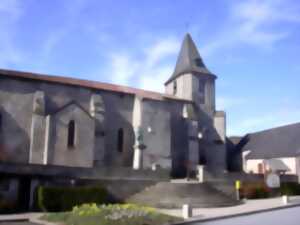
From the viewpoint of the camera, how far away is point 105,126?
33.4m

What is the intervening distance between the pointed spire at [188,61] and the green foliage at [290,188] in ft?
57.5

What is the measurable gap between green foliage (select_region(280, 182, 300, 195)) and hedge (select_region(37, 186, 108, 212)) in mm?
16161

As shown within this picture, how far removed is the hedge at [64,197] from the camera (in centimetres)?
1981

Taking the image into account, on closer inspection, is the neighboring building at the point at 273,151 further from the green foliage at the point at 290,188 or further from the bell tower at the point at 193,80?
the bell tower at the point at 193,80

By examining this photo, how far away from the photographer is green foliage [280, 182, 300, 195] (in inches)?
1171

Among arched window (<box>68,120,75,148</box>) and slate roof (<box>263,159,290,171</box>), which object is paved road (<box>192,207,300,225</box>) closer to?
arched window (<box>68,120,75,148</box>)

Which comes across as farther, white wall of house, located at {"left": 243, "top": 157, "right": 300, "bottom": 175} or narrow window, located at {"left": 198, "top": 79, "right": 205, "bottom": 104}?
narrow window, located at {"left": 198, "top": 79, "right": 205, "bottom": 104}

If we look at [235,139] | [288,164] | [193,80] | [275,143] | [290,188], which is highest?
[193,80]

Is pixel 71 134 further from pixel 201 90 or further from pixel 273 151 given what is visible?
pixel 273 151

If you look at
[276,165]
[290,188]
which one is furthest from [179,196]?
[276,165]

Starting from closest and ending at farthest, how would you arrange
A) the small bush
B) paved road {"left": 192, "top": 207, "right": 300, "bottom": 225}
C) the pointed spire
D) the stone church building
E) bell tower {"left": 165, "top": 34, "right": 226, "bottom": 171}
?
paved road {"left": 192, "top": 207, "right": 300, "bottom": 225} < the small bush < the stone church building < bell tower {"left": 165, "top": 34, "right": 226, "bottom": 171} < the pointed spire

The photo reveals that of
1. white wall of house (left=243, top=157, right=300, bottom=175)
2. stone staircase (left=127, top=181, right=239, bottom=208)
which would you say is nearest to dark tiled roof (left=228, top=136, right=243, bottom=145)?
white wall of house (left=243, top=157, right=300, bottom=175)

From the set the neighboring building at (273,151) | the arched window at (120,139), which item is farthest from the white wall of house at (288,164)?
the arched window at (120,139)

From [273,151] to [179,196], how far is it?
67.7ft
